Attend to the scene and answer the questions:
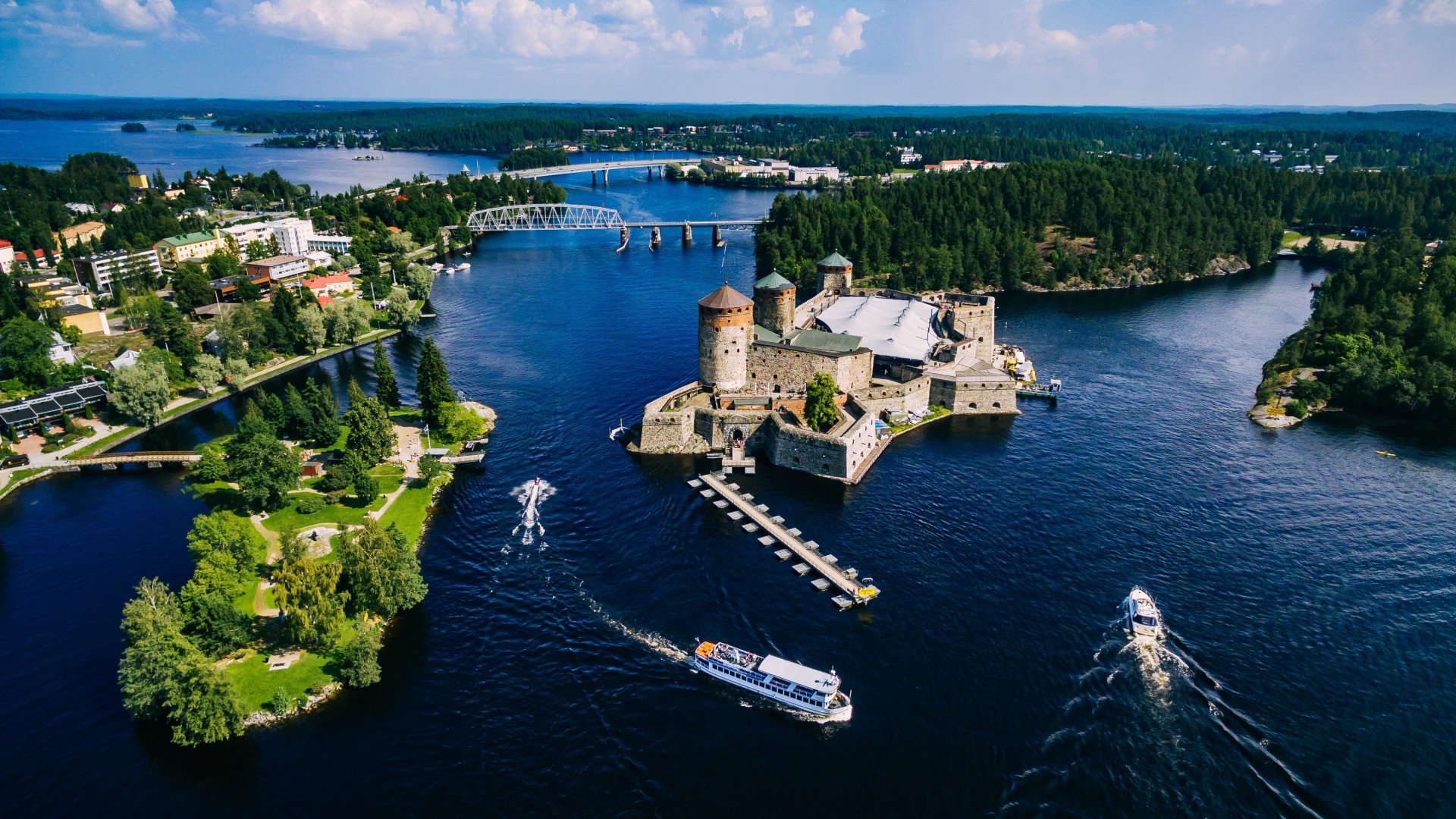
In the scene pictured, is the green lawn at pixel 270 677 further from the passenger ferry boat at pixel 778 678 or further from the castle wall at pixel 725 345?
the castle wall at pixel 725 345

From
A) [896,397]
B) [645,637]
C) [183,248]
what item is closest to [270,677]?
[645,637]

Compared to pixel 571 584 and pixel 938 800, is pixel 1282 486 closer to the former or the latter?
pixel 938 800

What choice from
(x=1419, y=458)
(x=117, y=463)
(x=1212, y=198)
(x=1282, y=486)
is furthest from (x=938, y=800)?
(x=1212, y=198)

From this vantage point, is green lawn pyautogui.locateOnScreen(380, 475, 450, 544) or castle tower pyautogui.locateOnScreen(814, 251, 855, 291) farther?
castle tower pyautogui.locateOnScreen(814, 251, 855, 291)

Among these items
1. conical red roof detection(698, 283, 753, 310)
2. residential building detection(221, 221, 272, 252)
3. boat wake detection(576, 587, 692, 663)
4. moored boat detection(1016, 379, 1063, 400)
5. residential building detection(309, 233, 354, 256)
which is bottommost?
boat wake detection(576, 587, 692, 663)

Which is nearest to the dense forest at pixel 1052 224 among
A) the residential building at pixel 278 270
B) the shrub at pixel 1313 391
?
the shrub at pixel 1313 391

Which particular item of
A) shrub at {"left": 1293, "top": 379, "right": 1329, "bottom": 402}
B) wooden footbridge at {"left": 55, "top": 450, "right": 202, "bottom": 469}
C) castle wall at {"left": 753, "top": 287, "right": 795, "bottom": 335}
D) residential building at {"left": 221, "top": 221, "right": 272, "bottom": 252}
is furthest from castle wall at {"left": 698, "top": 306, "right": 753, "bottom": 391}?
residential building at {"left": 221, "top": 221, "right": 272, "bottom": 252}

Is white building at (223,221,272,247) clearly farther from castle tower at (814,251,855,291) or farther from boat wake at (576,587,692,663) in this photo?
boat wake at (576,587,692,663)
